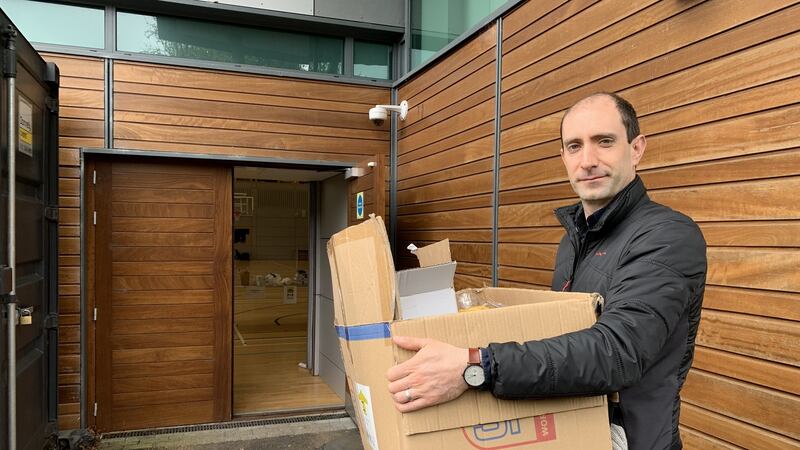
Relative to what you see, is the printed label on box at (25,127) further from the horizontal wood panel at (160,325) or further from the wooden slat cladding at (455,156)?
the wooden slat cladding at (455,156)

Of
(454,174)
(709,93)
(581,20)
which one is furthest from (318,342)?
(709,93)

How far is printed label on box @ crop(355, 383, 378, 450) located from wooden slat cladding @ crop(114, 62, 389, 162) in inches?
125

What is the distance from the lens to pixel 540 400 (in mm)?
910

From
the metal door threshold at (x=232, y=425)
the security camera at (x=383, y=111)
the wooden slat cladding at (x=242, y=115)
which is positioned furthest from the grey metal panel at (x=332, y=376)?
the security camera at (x=383, y=111)

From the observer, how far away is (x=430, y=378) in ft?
2.83

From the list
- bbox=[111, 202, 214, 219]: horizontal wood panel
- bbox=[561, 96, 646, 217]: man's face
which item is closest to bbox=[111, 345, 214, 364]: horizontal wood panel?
bbox=[111, 202, 214, 219]: horizontal wood panel

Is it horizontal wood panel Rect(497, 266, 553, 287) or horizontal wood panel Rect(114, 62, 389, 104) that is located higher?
horizontal wood panel Rect(114, 62, 389, 104)

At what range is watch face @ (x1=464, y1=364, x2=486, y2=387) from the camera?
86cm

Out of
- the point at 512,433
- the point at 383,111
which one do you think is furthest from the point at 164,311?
the point at 512,433

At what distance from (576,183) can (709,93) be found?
94 cm

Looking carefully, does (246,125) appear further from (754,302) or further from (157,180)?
(754,302)

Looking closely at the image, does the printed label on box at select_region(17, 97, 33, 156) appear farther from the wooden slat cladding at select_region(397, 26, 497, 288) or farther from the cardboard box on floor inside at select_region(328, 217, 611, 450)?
the wooden slat cladding at select_region(397, 26, 497, 288)

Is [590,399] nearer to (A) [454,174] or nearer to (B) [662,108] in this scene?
(B) [662,108]

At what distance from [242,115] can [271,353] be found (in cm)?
346
